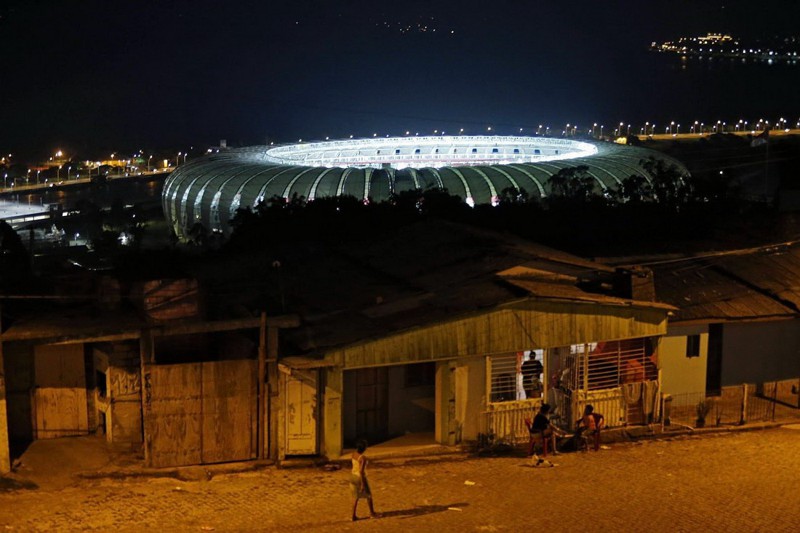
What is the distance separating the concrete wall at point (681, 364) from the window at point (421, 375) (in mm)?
4602

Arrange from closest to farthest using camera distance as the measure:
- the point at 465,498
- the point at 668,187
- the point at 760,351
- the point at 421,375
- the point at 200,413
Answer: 1. the point at 465,498
2. the point at 200,413
3. the point at 421,375
4. the point at 760,351
5. the point at 668,187

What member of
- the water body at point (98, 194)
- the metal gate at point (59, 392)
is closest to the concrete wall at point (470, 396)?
the metal gate at point (59, 392)

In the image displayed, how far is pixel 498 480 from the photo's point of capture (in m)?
12.6

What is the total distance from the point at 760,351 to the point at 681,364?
2.03 meters

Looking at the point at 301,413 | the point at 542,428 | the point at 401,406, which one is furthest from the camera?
the point at 401,406

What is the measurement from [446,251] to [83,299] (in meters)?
7.33

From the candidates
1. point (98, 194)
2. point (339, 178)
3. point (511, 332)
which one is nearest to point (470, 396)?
point (511, 332)

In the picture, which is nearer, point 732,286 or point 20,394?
point 20,394

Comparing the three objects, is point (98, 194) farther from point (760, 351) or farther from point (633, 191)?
point (760, 351)

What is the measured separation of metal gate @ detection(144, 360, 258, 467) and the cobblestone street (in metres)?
0.47

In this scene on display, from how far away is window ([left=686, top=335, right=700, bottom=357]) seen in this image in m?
17.2

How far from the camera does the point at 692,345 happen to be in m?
17.2

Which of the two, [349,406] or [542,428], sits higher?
[349,406]

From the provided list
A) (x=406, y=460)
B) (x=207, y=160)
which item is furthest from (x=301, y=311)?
(x=207, y=160)
